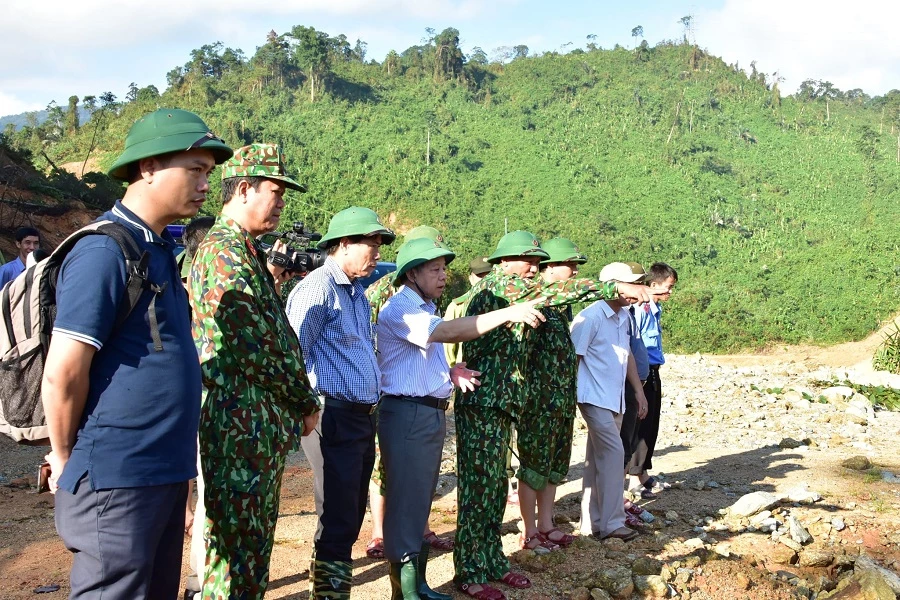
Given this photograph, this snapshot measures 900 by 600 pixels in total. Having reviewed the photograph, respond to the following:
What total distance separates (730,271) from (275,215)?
1191 inches

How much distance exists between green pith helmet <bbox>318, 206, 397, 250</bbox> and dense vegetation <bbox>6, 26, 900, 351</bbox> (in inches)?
849

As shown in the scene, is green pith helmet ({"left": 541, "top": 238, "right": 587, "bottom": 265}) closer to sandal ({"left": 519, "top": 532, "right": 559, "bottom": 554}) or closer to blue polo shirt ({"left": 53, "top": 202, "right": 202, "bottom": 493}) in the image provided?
sandal ({"left": 519, "top": 532, "right": 559, "bottom": 554})

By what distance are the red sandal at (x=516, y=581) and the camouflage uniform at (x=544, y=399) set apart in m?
0.61

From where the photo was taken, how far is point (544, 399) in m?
4.99

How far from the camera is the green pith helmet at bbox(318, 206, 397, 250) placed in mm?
3637

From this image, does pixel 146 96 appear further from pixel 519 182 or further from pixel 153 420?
pixel 153 420

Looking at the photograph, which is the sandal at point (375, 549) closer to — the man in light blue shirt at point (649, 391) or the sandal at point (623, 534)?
the sandal at point (623, 534)

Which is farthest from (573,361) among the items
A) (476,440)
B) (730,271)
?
(730,271)

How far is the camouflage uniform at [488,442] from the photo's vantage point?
443cm

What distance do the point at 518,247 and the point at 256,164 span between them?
6.88ft

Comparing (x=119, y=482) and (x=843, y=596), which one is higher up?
(x=119, y=482)

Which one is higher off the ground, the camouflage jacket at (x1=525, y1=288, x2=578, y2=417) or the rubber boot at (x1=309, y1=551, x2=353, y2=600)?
the camouflage jacket at (x1=525, y1=288, x2=578, y2=417)

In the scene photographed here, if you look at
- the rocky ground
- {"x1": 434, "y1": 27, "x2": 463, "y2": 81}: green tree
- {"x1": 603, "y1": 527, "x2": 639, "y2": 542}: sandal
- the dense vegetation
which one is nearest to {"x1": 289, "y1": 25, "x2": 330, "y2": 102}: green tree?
the dense vegetation

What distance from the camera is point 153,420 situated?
7.32ft
